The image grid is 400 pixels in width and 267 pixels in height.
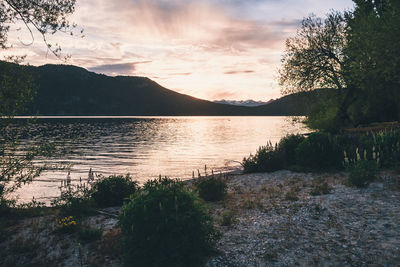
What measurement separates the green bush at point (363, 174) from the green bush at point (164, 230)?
819cm

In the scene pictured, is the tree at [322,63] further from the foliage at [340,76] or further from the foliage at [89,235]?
the foliage at [89,235]

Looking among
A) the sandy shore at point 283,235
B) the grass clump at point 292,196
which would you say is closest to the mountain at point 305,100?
the grass clump at point 292,196

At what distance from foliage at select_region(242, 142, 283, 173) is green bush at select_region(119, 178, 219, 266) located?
12828 mm

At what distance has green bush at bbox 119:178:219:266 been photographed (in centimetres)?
603

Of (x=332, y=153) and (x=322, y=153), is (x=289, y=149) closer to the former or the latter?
(x=322, y=153)

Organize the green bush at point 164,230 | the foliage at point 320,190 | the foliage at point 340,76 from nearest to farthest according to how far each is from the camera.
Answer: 1. the green bush at point 164,230
2. the foliage at point 320,190
3. the foliage at point 340,76

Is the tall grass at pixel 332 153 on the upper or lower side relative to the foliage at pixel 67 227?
upper

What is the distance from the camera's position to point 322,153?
1627 cm

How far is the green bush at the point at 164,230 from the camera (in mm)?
6031

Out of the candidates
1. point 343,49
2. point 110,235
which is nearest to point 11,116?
point 110,235

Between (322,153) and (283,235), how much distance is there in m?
10.2

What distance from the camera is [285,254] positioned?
6.57 meters

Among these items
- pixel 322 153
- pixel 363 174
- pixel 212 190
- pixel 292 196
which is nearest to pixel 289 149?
pixel 322 153

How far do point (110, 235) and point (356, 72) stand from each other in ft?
96.7
